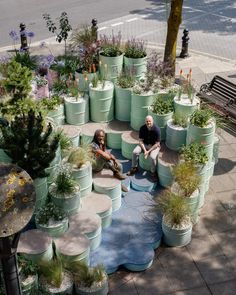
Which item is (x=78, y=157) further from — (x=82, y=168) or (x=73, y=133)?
(x=73, y=133)

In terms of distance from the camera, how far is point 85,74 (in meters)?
10.9

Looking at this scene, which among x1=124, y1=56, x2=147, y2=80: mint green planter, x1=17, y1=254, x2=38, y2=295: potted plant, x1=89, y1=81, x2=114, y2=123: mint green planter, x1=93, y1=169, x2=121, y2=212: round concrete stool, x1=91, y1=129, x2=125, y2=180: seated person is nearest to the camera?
x1=17, y1=254, x2=38, y2=295: potted plant

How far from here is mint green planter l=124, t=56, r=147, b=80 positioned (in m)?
11.3

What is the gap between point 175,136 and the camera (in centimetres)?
972

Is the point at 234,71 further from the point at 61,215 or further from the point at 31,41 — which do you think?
the point at 61,215

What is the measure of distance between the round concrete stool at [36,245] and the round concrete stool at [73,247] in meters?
0.22

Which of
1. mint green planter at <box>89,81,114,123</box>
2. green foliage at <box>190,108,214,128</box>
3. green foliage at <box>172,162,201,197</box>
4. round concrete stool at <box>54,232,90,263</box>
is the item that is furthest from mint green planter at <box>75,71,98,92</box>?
round concrete stool at <box>54,232,90,263</box>

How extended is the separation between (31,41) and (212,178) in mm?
9620

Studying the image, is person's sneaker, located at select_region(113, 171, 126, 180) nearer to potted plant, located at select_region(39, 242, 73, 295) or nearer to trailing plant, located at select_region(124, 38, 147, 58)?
potted plant, located at select_region(39, 242, 73, 295)

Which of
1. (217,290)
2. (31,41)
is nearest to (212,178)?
(217,290)

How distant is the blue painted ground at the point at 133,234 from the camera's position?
26.3 ft

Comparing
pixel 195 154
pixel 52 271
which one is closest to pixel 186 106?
pixel 195 154

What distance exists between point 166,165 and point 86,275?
2.99 m

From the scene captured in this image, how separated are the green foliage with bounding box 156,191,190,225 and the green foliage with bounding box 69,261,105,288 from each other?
1.67m
